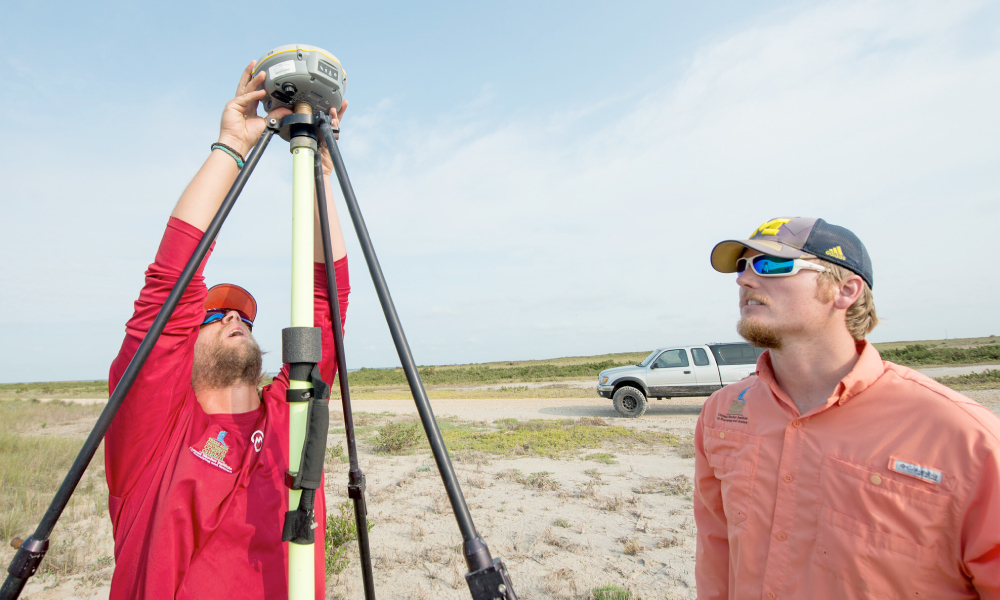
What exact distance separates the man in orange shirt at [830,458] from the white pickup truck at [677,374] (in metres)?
11.2

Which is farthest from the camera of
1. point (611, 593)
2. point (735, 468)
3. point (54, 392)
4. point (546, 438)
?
point (54, 392)

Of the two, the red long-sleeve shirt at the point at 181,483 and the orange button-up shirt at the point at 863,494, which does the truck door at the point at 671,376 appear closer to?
the orange button-up shirt at the point at 863,494

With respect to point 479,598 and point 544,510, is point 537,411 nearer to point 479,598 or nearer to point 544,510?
point 544,510

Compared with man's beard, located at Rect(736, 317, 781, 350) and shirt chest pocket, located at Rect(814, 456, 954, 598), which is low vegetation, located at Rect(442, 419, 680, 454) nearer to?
man's beard, located at Rect(736, 317, 781, 350)

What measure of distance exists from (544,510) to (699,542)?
3563 mm

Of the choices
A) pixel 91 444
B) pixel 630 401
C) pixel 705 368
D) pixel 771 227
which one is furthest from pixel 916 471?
pixel 705 368

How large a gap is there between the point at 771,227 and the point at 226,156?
206cm

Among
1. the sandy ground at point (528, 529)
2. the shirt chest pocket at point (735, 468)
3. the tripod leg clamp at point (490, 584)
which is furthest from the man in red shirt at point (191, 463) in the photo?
the sandy ground at point (528, 529)

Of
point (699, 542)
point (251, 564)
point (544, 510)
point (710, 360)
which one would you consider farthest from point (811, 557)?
point (710, 360)

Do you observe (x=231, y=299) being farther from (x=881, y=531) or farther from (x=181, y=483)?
(x=881, y=531)

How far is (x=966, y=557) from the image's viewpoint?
132cm

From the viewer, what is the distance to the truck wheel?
12781 mm

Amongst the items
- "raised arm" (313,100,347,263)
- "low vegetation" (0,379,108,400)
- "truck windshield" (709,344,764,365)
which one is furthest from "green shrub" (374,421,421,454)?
"low vegetation" (0,379,108,400)

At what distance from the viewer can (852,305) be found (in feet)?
6.19
